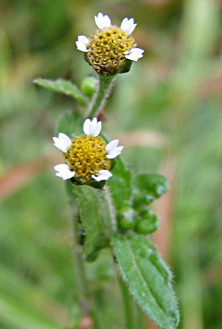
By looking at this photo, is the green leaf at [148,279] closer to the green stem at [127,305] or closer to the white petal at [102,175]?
the green stem at [127,305]

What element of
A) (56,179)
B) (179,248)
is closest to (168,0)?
(56,179)

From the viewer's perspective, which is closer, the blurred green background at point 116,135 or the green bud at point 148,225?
the green bud at point 148,225

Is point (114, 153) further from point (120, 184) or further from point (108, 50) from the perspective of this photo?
point (108, 50)

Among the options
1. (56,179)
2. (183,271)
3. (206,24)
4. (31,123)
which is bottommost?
(183,271)

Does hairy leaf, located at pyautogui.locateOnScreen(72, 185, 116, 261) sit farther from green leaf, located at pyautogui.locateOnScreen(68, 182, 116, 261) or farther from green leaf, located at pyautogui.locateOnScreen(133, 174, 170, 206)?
green leaf, located at pyautogui.locateOnScreen(133, 174, 170, 206)

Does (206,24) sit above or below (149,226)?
above

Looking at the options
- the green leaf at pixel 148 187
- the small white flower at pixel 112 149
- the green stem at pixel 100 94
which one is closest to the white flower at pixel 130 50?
the green stem at pixel 100 94

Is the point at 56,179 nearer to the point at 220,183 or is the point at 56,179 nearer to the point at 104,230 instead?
the point at 220,183
